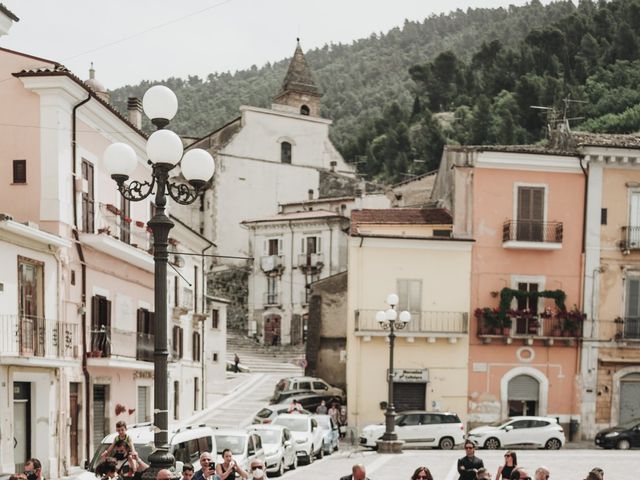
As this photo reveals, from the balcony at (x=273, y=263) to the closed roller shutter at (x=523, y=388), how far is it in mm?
30568

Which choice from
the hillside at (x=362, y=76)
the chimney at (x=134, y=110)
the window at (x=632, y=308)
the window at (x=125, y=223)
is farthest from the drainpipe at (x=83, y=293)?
the hillside at (x=362, y=76)

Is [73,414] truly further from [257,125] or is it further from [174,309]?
[257,125]

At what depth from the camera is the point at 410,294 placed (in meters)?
33.2

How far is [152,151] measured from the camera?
9.71 metres

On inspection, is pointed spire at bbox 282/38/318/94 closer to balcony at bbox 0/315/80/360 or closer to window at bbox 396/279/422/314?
window at bbox 396/279/422/314

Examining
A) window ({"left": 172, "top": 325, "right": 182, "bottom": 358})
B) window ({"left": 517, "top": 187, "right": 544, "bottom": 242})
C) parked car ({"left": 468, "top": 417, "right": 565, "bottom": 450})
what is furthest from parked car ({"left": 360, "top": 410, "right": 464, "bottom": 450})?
window ({"left": 172, "top": 325, "right": 182, "bottom": 358})

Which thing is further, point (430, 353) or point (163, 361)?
point (430, 353)

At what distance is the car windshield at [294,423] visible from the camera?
25469 mm

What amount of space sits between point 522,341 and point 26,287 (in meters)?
20.1

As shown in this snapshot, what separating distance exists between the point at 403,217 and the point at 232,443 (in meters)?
18.6

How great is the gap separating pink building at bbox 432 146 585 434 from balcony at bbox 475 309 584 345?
0.04 meters

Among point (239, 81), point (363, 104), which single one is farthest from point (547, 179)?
point (239, 81)

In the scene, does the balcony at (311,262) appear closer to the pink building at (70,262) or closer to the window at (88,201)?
the pink building at (70,262)

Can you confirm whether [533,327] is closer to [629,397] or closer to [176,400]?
[629,397]
